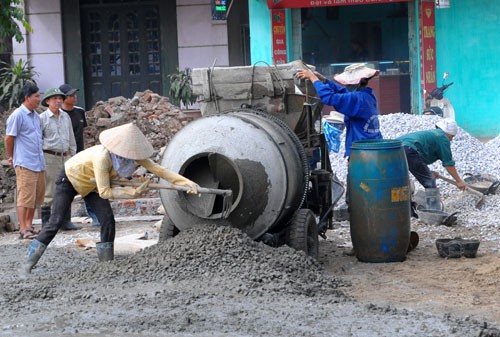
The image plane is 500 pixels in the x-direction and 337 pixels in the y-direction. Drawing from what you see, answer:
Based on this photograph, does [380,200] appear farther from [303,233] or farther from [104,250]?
[104,250]

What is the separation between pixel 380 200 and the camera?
827 centimetres

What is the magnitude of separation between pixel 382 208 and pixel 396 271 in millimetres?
595

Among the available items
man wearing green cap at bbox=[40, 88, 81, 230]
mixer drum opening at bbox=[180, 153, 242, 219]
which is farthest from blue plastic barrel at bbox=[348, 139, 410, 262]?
man wearing green cap at bbox=[40, 88, 81, 230]

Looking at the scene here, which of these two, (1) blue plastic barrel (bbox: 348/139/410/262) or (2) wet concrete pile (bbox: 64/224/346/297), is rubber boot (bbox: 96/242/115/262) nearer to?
(2) wet concrete pile (bbox: 64/224/346/297)

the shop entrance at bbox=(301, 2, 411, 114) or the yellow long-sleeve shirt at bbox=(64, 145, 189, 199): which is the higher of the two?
the shop entrance at bbox=(301, 2, 411, 114)

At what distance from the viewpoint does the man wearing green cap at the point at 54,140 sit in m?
10.8

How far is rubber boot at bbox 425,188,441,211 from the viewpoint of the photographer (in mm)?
10523

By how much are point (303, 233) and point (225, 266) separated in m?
1.05

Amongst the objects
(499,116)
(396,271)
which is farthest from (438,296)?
(499,116)

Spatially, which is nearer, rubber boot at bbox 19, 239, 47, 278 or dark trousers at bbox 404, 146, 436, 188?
rubber boot at bbox 19, 239, 47, 278

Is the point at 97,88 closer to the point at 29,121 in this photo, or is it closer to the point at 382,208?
the point at 29,121

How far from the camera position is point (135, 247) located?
352 inches

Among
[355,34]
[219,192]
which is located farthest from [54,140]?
[355,34]

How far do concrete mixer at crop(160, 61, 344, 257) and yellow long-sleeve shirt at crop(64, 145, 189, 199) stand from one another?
0.24 m
